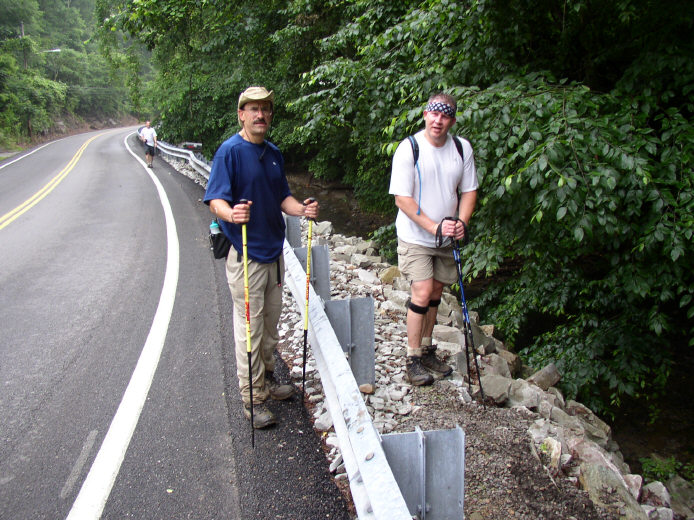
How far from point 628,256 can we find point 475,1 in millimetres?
2837

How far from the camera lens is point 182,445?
3.37 metres

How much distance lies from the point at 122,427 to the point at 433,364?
230 centimetres

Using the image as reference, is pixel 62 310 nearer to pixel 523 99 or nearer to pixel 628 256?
pixel 523 99

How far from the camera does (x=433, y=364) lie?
4.13 metres

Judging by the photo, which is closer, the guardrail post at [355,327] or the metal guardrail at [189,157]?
the guardrail post at [355,327]

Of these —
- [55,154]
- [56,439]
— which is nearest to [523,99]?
[56,439]

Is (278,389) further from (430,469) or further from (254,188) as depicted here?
(430,469)

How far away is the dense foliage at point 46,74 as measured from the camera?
36625 mm

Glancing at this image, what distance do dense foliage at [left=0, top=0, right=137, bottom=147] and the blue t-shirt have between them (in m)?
21.9

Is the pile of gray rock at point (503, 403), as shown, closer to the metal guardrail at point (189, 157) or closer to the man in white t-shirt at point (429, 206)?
the man in white t-shirt at point (429, 206)

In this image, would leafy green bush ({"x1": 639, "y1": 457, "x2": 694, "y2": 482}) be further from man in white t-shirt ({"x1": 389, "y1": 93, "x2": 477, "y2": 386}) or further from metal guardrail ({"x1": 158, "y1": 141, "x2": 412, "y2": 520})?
metal guardrail ({"x1": 158, "y1": 141, "x2": 412, "y2": 520})

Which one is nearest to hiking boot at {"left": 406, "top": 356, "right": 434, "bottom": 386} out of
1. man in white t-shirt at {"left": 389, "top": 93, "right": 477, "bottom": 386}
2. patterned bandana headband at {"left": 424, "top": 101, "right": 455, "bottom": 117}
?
man in white t-shirt at {"left": 389, "top": 93, "right": 477, "bottom": 386}

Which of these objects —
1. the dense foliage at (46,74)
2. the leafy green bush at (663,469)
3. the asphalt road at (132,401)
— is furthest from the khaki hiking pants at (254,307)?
the dense foliage at (46,74)

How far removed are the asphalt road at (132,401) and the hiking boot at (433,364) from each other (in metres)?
1.08
